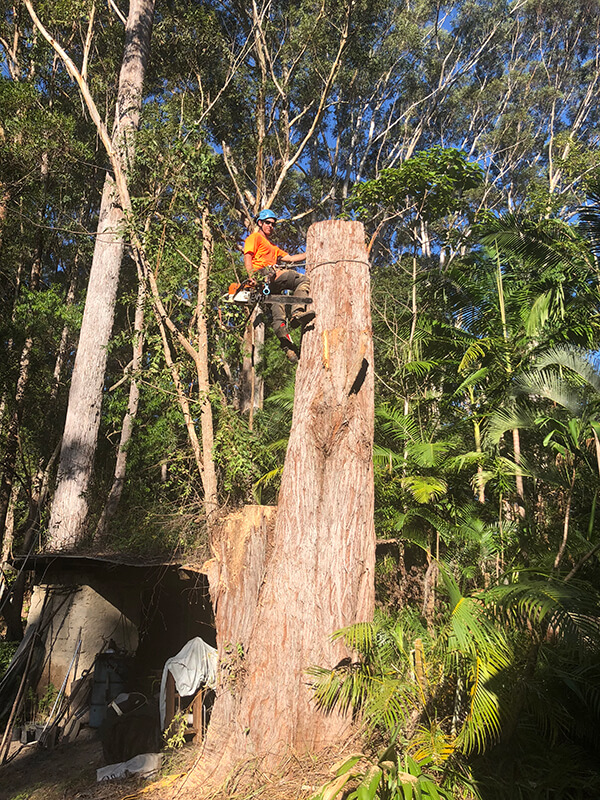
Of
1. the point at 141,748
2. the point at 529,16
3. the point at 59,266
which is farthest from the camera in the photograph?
the point at 529,16

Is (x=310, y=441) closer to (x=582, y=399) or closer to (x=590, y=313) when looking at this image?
(x=582, y=399)

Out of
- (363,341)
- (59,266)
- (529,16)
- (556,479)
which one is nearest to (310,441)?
(363,341)

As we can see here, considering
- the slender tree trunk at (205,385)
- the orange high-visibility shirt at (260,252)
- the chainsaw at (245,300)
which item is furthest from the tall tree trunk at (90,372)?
the orange high-visibility shirt at (260,252)

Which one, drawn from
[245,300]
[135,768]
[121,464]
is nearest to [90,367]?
[121,464]

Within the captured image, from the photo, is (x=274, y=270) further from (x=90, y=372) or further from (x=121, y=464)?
(x=121, y=464)

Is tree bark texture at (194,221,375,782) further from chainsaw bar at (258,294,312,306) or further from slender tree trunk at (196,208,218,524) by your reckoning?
slender tree trunk at (196,208,218,524)

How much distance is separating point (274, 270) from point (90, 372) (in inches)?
224

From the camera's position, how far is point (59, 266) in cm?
1922

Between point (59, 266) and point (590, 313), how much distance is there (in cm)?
1681

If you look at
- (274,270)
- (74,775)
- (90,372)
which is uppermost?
(90,372)

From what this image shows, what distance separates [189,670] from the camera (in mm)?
6359

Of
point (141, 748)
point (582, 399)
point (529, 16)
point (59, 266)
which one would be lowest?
point (141, 748)

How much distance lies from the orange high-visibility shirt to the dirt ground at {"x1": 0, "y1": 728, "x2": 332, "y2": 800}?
4181 mm

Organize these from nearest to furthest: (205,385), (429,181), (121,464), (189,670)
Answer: (205,385) → (189,670) → (429,181) → (121,464)
